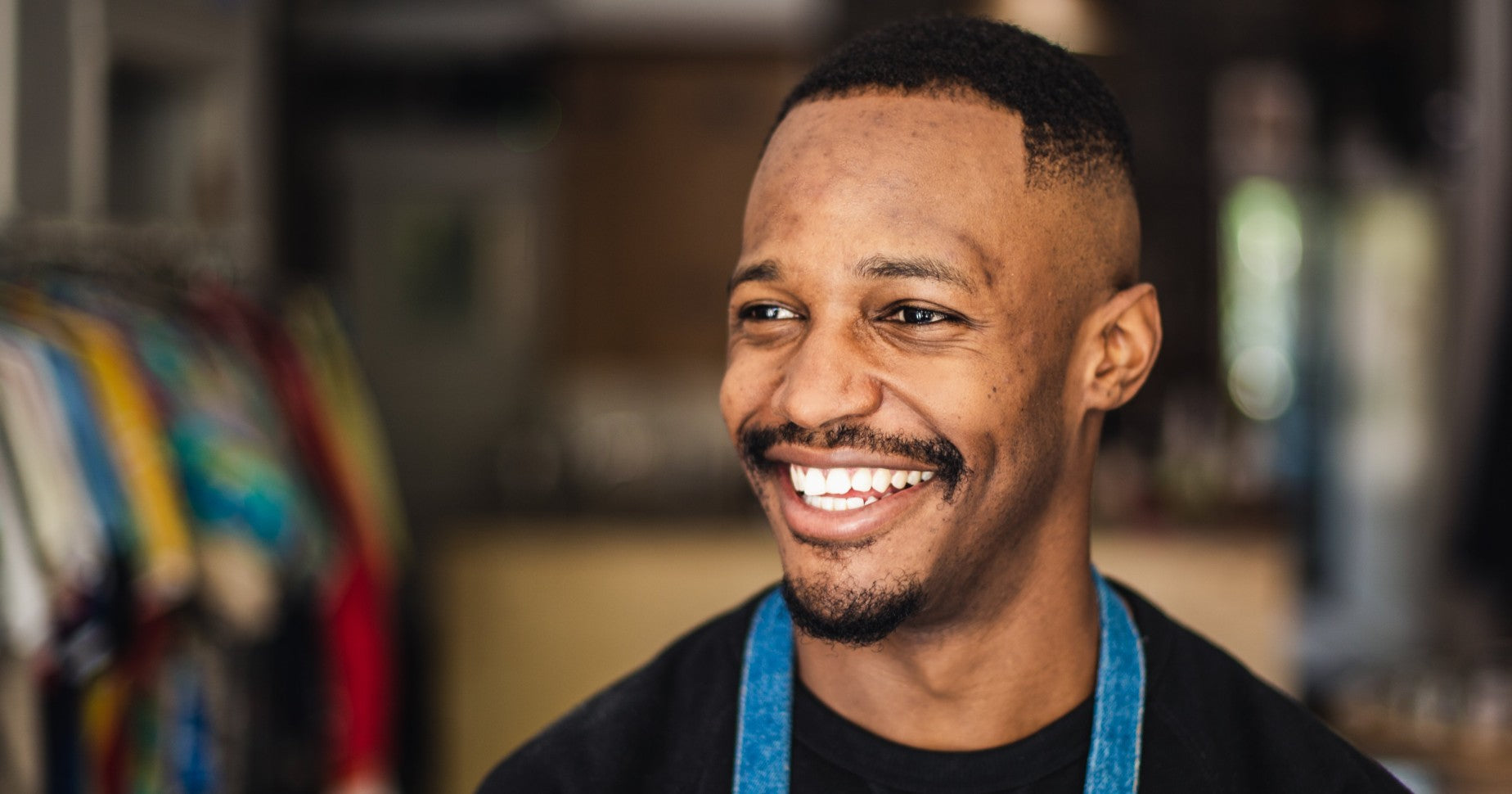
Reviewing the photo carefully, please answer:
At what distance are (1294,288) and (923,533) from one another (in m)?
5.67

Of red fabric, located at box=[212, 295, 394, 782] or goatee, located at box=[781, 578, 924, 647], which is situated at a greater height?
goatee, located at box=[781, 578, 924, 647]

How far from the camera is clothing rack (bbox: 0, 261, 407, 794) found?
178 cm

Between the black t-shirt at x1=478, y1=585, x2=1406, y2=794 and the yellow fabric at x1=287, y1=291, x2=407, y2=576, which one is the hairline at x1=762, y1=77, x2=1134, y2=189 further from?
the yellow fabric at x1=287, y1=291, x2=407, y2=576

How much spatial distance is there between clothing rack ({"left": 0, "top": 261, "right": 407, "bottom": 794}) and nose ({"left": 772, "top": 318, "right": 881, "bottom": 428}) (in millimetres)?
1209

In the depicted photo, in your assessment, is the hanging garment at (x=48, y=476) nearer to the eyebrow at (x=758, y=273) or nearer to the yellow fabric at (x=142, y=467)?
the yellow fabric at (x=142, y=467)

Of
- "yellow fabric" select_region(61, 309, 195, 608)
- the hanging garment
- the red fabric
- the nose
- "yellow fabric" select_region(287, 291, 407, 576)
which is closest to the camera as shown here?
the nose

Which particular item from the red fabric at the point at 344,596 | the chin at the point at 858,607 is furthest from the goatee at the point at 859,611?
the red fabric at the point at 344,596

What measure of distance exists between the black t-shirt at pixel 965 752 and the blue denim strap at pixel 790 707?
15 millimetres

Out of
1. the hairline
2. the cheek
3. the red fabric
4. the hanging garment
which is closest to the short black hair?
the hairline

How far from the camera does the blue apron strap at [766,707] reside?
1031 mm

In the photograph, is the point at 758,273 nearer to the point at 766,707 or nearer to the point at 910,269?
the point at 910,269

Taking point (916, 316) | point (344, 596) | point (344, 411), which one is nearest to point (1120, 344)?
point (916, 316)

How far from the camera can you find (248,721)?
256 cm

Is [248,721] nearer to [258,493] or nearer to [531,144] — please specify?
[258,493]
